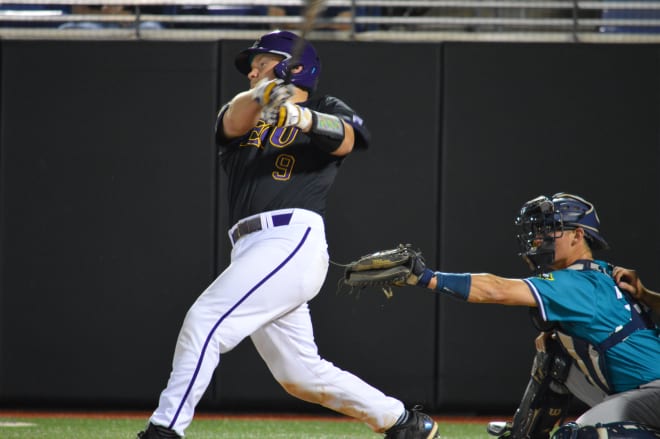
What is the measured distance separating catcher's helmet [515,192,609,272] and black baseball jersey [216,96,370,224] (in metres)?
0.78

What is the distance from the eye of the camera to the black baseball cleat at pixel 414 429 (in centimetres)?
438

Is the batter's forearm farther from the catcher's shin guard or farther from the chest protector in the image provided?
the catcher's shin guard

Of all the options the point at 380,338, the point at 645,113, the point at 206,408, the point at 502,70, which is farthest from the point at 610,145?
the point at 206,408

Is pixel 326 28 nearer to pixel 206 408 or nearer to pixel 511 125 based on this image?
pixel 511 125

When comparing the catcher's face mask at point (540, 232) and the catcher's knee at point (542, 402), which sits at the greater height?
the catcher's face mask at point (540, 232)

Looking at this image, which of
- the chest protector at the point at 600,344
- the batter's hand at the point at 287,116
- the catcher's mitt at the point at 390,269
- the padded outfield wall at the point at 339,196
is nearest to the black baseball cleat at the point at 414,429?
the chest protector at the point at 600,344

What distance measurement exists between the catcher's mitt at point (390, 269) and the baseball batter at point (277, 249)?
0.36m

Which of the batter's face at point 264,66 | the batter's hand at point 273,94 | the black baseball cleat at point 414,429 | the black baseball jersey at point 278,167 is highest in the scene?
the batter's face at point 264,66

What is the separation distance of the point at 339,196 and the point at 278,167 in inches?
115

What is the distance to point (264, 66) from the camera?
4.34 metres

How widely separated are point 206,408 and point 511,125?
2.95 m

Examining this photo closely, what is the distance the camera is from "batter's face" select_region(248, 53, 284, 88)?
170 inches

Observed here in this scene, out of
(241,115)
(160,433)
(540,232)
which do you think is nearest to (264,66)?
(241,115)

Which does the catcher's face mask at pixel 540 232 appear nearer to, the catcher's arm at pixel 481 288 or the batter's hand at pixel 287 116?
the catcher's arm at pixel 481 288
